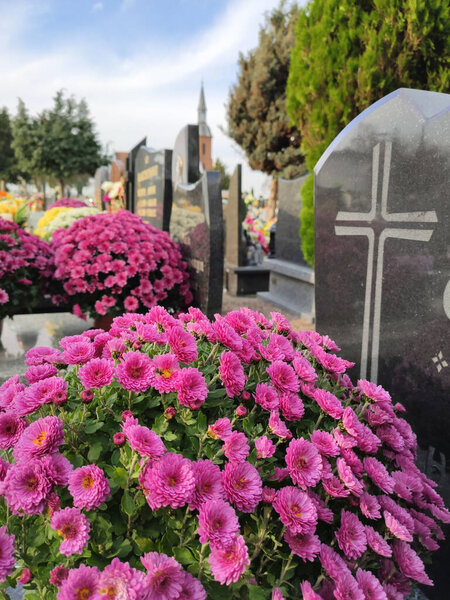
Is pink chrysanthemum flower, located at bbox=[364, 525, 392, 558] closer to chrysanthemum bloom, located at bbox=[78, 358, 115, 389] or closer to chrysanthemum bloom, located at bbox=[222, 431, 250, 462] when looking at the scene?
chrysanthemum bloom, located at bbox=[222, 431, 250, 462]

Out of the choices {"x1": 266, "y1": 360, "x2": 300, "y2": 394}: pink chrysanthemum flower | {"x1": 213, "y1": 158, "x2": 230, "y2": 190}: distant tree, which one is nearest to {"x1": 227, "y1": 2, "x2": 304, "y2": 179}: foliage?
{"x1": 213, "y1": 158, "x2": 230, "y2": 190}: distant tree

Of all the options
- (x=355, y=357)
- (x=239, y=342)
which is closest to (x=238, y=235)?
(x=355, y=357)

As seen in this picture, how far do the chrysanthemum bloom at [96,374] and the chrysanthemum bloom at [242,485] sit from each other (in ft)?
1.25

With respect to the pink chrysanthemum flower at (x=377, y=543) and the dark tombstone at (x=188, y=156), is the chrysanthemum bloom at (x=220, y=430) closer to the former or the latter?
the pink chrysanthemum flower at (x=377, y=543)

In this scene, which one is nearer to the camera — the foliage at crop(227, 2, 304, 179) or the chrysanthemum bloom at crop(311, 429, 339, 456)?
the chrysanthemum bloom at crop(311, 429, 339, 456)

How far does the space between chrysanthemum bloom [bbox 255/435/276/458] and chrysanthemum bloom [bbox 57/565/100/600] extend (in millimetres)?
447

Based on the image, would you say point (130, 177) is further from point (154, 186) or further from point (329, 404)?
point (329, 404)

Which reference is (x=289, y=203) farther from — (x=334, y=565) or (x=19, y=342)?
(x=334, y=565)

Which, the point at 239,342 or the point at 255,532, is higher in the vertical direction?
the point at 239,342

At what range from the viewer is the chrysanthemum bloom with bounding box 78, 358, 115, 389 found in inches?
48.3

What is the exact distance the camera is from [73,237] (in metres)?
4.52

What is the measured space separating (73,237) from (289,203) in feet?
12.7

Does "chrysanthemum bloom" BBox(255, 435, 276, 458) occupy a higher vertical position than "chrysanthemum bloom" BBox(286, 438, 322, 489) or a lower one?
higher

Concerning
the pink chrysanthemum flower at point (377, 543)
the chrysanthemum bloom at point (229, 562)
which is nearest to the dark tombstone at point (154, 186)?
the pink chrysanthemum flower at point (377, 543)
